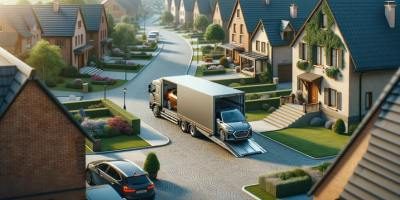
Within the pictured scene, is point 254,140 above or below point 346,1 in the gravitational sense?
below

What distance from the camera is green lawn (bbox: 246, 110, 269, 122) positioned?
41969mm

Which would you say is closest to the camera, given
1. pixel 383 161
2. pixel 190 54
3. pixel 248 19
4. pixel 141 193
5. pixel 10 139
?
pixel 383 161

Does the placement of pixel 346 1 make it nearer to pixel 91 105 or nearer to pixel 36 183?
pixel 91 105

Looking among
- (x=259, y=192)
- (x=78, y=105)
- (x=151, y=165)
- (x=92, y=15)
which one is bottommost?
(x=259, y=192)

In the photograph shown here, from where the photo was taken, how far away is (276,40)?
187ft

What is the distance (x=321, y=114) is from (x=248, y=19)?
2551 cm

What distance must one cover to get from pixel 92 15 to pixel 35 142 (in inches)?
2188

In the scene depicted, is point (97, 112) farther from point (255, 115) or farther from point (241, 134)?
point (241, 134)

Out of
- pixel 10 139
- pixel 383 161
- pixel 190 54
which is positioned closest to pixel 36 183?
pixel 10 139

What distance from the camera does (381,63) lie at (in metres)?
37.8

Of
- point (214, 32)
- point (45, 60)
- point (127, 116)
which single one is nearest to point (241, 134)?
point (127, 116)

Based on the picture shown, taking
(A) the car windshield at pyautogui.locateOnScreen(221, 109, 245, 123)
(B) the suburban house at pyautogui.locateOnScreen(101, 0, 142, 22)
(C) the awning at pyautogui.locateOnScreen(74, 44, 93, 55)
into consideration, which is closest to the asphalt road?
(A) the car windshield at pyautogui.locateOnScreen(221, 109, 245, 123)

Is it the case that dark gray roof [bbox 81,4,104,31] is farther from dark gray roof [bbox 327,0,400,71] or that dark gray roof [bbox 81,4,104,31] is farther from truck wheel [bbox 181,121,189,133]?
dark gray roof [bbox 327,0,400,71]

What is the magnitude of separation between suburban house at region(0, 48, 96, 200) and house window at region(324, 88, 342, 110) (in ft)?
77.3
